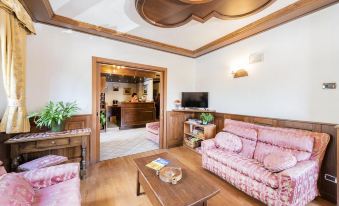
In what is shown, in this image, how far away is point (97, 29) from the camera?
280 cm

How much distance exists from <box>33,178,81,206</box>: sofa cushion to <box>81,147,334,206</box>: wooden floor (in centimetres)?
62

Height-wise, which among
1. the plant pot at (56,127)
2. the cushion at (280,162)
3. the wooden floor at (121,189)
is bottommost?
the wooden floor at (121,189)

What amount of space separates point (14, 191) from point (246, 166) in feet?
7.92

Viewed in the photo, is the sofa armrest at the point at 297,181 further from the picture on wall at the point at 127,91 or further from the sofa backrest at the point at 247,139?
the picture on wall at the point at 127,91

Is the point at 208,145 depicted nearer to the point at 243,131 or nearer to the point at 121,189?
the point at 243,131

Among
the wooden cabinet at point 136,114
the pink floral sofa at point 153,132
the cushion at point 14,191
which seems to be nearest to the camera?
the cushion at point 14,191

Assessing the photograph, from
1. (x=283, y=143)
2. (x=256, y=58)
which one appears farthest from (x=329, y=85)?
(x=256, y=58)

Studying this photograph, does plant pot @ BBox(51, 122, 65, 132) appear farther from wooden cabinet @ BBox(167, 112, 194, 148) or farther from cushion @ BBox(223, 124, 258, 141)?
cushion @ BBox(223, 124, 258, 141)

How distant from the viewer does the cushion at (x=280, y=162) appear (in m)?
1.79

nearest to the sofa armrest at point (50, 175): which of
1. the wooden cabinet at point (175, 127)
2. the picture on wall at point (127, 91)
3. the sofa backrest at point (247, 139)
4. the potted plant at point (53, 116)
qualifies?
the potted plant at point (53, 116)

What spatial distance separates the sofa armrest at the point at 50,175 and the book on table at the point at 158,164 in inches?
32.9

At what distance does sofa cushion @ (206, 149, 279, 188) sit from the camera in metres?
1.76

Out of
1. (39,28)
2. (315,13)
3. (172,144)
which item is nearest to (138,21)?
(39,28)

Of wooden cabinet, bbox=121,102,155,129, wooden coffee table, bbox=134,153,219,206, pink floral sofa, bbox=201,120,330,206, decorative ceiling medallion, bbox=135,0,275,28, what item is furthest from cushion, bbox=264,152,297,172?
wooden cabinet, bbox=121,102,155,129
